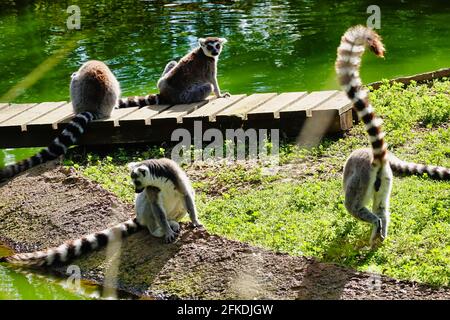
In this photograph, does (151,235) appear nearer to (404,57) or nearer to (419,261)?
(419,261)

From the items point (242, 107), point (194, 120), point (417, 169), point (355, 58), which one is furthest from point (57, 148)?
point (355, 58)

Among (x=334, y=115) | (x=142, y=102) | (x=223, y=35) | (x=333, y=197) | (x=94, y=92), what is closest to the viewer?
(x=333, y=197)

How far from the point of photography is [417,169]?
8289 millimetres

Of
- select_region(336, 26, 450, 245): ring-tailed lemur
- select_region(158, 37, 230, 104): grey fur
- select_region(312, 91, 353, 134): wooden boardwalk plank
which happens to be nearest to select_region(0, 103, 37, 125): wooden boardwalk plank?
select_region(158, 37, 230, 104): grey fur

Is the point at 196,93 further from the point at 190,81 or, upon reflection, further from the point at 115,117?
the point at 115,117

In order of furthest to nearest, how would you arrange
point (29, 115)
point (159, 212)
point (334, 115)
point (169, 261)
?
point (29, 115) → point (334, 115) → point (159, 212) → point (169, 261)

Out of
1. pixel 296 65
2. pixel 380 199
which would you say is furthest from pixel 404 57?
pixel 380 199

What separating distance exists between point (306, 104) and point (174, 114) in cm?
156

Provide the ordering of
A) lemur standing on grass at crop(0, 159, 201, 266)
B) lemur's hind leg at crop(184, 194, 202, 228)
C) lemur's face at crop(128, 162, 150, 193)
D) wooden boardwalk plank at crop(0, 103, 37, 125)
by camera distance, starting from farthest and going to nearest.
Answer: wooden boardwalk plank at crop(0, 103, 37, 125), lemur's hind leg at crop(184, 194, 202, 228), lemur standing on grass at crop(0, 159, 201, 266), lemur's face at crop(128, 162, 150, 193)

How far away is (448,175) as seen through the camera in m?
8.10

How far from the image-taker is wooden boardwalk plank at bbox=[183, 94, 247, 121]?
9664mm

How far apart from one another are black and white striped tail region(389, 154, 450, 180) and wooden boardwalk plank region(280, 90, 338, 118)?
1.39 meters

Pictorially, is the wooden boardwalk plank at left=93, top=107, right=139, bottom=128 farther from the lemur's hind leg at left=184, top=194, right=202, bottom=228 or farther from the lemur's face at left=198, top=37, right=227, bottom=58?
the lemur's hind leg at left=184, top=194, right=202, bottom=228

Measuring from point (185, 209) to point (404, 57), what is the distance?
740cm
